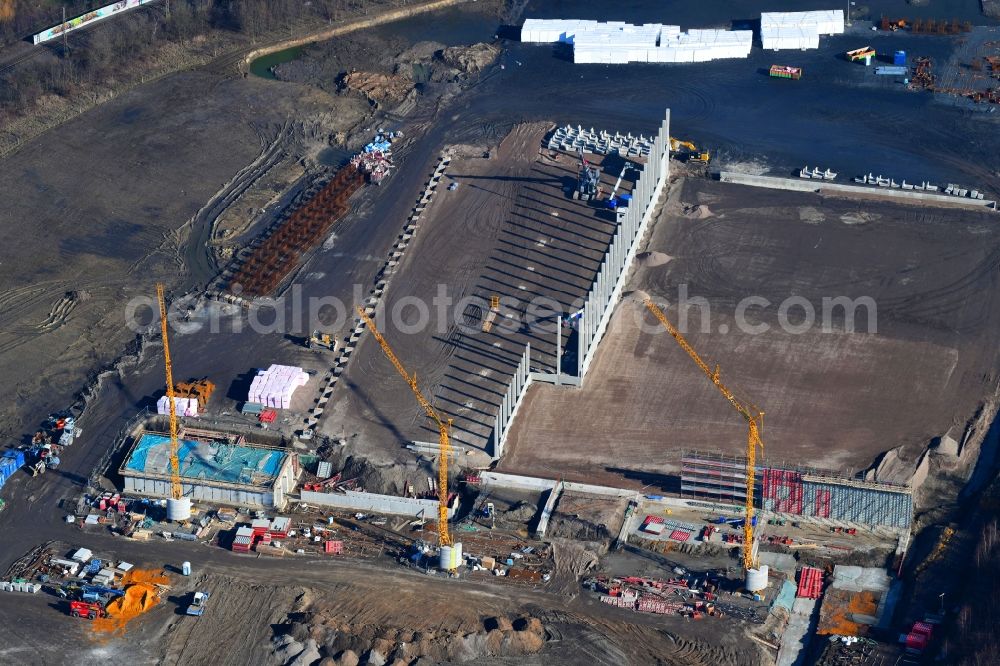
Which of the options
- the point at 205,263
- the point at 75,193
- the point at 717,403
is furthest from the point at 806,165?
the point at 75,193

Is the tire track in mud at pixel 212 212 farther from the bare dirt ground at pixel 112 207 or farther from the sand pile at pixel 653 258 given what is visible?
the sand pile at pixel 653 258

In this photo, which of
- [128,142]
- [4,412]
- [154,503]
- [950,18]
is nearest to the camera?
[154,503]

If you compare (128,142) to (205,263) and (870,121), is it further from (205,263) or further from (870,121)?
(870,121)

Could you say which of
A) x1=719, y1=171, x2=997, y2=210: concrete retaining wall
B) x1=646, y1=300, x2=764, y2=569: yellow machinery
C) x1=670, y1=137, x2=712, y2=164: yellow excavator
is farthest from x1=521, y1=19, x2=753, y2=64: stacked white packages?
x1=646, y1=300, x2=764, y2=569: yellow machinery

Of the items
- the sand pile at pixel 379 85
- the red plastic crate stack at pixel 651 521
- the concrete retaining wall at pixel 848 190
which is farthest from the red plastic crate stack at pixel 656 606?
the sand pile at pixel 379 85

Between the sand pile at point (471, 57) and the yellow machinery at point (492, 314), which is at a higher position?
the sand pile at point (471, 57)

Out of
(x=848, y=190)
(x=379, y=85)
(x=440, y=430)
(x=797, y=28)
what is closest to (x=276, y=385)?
(x=440, y=430)

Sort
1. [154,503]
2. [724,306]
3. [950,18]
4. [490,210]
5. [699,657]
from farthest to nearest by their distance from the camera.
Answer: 1. [950,18]
2. [490,210]
3. [724,306]
4. [154,503]
5. [699,657]
